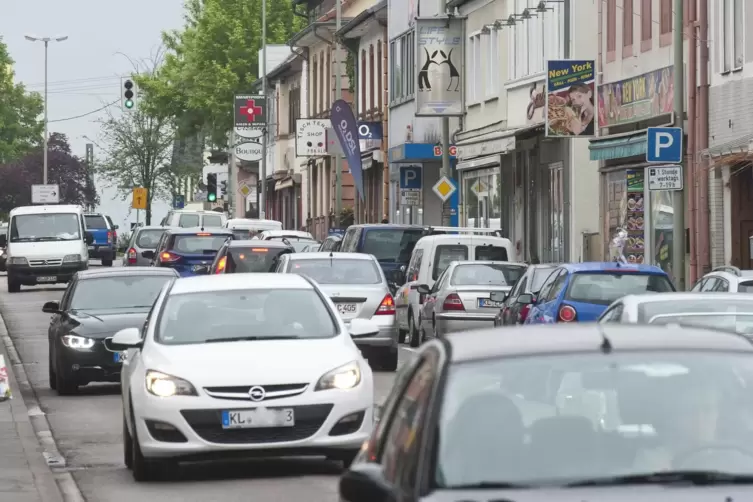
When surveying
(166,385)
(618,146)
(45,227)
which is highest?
(618,146)

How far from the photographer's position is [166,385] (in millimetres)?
12992

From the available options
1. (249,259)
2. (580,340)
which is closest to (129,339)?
(580,340)

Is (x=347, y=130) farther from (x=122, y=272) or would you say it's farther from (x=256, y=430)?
(x=256, y=430)

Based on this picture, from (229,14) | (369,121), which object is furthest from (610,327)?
(229,14)

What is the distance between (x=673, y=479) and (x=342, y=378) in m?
7.42

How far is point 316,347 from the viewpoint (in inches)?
529

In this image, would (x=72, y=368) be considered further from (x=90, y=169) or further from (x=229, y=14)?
(x=90, y=169)

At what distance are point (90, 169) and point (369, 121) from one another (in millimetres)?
61210

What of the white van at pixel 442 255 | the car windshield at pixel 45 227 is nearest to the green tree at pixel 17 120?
the car windshield at pixel 45 227

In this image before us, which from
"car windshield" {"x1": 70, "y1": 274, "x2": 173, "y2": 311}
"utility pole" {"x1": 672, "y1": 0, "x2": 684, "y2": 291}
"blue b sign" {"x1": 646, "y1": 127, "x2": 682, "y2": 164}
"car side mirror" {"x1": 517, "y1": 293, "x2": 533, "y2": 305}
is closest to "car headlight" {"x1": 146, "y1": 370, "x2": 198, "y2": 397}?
"car windshield" {"x1": 70, "y1": 274, "x2": 173, "y2": 311}

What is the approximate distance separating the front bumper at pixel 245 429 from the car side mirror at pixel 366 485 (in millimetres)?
6449

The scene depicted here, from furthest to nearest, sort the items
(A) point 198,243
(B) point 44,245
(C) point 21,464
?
(B) point 44,245
(A) point 198,243
(C) point 21,464

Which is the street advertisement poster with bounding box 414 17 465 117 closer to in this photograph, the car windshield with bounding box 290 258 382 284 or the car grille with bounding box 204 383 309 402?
the car windshield with bounding box 290 258 382 284

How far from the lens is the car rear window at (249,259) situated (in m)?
33.1
